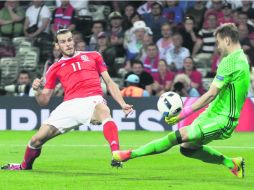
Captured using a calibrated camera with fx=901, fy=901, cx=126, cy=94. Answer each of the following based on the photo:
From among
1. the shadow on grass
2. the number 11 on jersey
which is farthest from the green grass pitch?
the number 11 on jersey

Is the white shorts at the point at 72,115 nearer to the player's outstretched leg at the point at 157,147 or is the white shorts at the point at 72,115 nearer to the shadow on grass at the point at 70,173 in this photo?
the shadow on grass at the point at 70,173

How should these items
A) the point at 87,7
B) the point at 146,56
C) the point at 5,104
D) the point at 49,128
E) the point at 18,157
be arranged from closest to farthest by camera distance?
the point at 49,128 < the point at 18,157 < the point at 5,104 < the point at 146,56 < the point at 87,7

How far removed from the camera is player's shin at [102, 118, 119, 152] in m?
11.5

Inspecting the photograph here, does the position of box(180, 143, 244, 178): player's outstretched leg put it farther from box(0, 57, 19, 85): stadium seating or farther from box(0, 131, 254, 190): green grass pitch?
box(0, 57, 19, 85): stadium seating

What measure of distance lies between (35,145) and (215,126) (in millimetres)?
2679

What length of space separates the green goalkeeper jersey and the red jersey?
87.1 inches

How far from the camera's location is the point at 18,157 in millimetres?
14195

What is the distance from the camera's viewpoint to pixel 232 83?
10320mm

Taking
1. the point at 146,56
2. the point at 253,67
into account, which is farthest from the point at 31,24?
the point at 253,67

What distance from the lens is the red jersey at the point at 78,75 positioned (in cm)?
1202

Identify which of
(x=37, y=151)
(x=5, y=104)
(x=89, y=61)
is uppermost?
(x=89, y=61)

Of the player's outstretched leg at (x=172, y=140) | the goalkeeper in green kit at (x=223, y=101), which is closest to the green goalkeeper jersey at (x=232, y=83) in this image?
the goalkeeper in green kit at (x=223, y=101)

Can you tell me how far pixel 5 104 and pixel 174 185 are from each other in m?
10.7

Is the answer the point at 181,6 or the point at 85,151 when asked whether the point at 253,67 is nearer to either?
the point at 181,6
